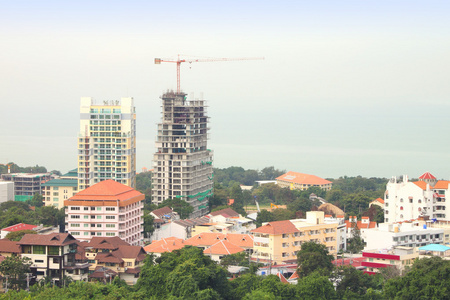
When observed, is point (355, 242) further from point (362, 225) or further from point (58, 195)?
point (58, 195)

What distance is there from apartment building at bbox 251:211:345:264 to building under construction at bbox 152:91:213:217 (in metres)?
13.9

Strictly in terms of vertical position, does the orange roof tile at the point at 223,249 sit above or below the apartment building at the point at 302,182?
below

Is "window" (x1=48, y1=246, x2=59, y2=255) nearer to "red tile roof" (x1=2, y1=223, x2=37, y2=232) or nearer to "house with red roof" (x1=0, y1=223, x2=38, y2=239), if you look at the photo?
"house with red roof" (x1=0, y1=223, x2=38, y2=239)

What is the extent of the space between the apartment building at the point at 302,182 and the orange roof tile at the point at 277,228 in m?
32.8

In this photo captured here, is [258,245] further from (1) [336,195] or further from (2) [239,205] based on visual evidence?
(1) [336,195]

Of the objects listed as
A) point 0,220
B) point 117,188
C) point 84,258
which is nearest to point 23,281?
point 84,258

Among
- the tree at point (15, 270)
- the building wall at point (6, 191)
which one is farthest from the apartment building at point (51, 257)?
the building wall at point (6, 191)

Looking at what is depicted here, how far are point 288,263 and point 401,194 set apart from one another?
11933 millimetres

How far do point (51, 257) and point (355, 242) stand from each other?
51.5 feet

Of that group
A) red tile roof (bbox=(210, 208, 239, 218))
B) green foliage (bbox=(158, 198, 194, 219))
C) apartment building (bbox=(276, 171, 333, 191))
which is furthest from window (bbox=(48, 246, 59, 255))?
apartment building (bbox=(276, 171, 333, 191))

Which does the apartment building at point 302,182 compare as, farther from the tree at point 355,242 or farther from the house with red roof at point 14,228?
the house with red roof at point 14,228

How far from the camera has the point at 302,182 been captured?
2847 inches

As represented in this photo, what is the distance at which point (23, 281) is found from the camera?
3272 cm

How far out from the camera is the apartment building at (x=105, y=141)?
56.0 metres
